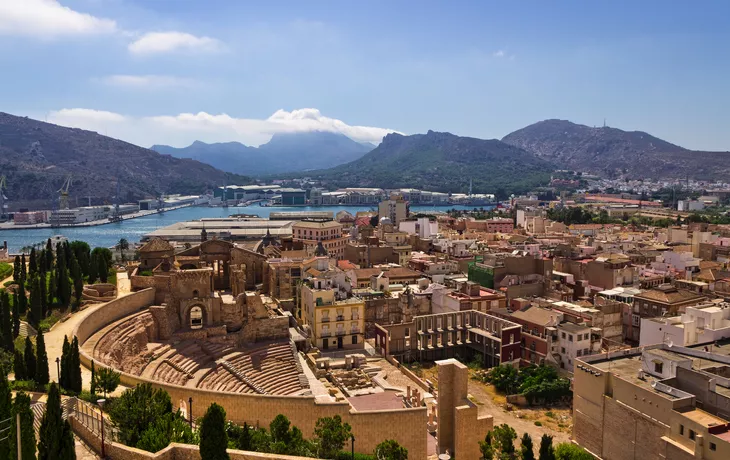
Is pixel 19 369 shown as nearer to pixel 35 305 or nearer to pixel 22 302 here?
pixel 35 305

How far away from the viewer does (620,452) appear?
21078 millimetres

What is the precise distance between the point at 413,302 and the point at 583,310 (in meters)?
10.4

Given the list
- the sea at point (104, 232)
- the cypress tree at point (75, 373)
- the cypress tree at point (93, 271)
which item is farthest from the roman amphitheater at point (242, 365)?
the sea at point (104, 232)

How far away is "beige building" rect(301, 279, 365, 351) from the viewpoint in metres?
33.1

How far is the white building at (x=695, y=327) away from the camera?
92.9ft

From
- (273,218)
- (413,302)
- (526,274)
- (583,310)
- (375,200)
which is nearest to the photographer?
(583,310)

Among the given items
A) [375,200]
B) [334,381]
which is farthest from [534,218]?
[375,200]

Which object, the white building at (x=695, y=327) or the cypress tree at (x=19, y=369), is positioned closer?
the cypress tree at (x=19, y=369)

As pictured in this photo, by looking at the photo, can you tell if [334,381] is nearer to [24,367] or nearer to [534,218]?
[24,367]

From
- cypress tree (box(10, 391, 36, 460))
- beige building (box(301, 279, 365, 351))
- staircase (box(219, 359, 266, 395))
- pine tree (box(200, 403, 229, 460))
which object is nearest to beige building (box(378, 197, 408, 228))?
beige building (box(301, 279, 365, 351))

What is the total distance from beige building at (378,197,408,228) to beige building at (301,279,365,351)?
6156 centimetres

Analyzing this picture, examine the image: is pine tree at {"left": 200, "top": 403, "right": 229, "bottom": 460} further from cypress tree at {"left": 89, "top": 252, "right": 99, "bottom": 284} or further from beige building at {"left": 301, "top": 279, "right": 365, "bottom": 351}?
cypress tree at {"left": 89, "top": 252, "right": 99, "bottom": 284}

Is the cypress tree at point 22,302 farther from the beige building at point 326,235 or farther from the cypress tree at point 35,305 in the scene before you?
the beige building at point 326,235

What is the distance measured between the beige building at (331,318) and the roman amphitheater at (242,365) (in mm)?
1348
